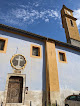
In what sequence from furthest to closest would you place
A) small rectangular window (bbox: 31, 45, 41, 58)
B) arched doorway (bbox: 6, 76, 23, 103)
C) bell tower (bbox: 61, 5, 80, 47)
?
bell tower (bbox: 61, 5, 80, 47) < small rectangular window (bbox: 31, 45, 41, 58) < arched doorway (bbox: 6, 76, 23, 103)

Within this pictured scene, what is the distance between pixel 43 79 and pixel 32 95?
64.8 inches

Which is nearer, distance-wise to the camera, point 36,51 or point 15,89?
point 15,89

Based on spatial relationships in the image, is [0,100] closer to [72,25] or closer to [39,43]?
[39,43]

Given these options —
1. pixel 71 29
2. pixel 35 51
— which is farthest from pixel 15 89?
pixel 71 29

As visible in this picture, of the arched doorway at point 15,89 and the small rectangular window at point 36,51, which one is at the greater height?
the small rectangular window at point 36,51

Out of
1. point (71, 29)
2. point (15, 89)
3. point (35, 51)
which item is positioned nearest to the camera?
point (15, 89)

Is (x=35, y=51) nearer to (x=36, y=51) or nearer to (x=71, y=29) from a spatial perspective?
(x=36, y=51)

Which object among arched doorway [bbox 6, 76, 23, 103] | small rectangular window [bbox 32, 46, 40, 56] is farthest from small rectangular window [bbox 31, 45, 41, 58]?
arched doorway [bbox 6, 76, 23, 103]

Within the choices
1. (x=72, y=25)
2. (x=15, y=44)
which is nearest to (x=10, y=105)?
(x=15, y=44)

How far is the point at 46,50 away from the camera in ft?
30.2

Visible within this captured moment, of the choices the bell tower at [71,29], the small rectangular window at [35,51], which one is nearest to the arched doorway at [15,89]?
the small rectangular window at [35,51]

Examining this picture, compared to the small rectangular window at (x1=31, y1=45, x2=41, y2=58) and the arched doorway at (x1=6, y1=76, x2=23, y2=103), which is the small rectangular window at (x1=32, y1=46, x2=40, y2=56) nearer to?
the small rectangular window at (x1=31, y1=45, x2=41, y2=58)

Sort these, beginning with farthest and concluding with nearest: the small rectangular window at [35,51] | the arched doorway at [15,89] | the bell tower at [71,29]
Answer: the bell tower at [71,29] → the small rectangular window at [35,51] → the arched doorway at [15,89]

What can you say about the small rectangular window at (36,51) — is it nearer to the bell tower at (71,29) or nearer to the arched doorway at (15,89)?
the arched doorway at (15,89)
